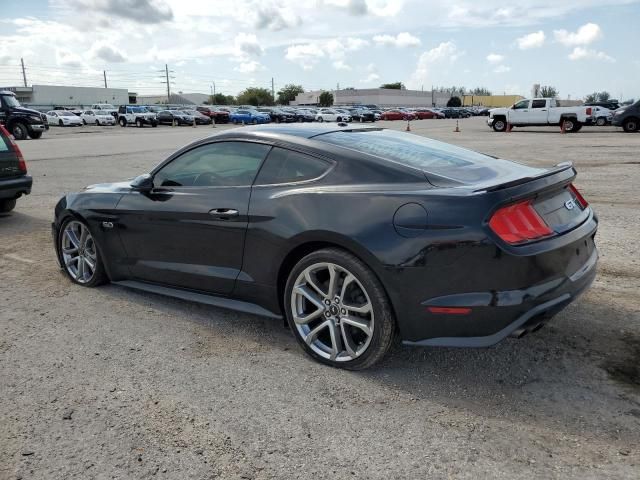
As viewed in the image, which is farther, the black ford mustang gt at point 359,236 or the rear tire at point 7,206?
the rear tire at point 7,206

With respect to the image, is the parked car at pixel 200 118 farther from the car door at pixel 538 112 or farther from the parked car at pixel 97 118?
the car door at pixel 538 112

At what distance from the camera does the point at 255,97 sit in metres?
139

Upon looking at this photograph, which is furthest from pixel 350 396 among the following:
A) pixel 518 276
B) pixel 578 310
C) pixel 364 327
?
pixel 578 310

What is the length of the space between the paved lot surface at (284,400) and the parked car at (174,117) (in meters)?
44.6

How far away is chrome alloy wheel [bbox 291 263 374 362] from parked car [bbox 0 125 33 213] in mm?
6027

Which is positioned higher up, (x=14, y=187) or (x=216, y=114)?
(x=216, y=114)

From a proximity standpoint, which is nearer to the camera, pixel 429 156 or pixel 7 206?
pixel 429 156

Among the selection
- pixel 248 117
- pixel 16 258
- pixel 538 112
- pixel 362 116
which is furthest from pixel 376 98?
pixel 16 258

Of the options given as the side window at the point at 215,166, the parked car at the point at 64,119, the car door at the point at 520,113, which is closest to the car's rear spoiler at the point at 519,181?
the side window at the point at 215,166

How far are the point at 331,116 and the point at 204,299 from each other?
4785 cm

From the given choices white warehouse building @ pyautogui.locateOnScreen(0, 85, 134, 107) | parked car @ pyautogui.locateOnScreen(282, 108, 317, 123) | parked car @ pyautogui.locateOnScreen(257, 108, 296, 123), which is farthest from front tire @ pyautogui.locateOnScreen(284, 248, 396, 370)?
white warehouse building @ pyautogui.locateOnScreen(0, 85, 134, 107)

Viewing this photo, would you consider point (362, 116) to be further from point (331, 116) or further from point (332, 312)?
point (332, 312)

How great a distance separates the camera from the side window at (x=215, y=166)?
3982 millimetres

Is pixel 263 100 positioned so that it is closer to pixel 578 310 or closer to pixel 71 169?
pixel 71 169
